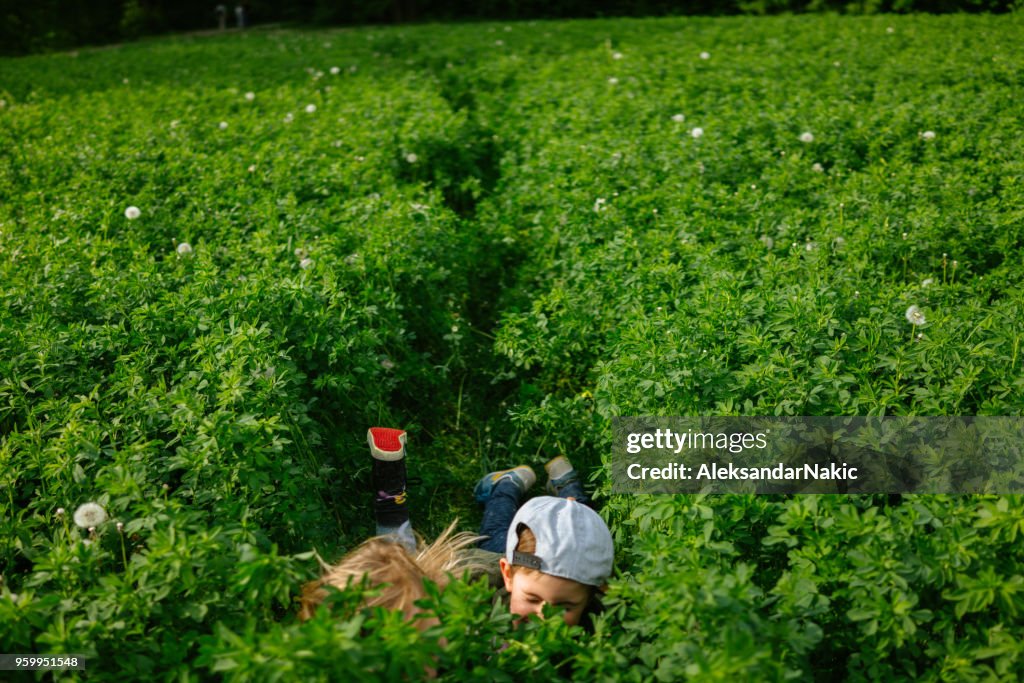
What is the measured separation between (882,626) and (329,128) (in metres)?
5.41

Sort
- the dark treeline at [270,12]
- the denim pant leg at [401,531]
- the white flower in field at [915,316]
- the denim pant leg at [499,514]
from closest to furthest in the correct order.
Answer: the white flower in field at [915,316], the denim pant leg at [401,531], the denim pant leg at [499,514], the dark treeline at [270,12]

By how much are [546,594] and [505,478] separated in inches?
37.0

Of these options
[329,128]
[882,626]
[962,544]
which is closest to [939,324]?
[962,544]

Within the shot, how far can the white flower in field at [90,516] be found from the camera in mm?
2162

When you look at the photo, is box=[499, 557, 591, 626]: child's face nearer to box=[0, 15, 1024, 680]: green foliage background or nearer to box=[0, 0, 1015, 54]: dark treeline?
box=[0, 15, 1024, 680]: green foliage background

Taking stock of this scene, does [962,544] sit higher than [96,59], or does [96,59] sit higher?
[96,59]

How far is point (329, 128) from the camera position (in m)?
6.16

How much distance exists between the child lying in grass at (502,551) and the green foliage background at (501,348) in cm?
14

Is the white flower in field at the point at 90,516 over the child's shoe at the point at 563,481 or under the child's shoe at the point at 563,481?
over

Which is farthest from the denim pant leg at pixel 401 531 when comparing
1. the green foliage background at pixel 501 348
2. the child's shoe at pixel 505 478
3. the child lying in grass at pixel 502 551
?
the child's shoe at pixel 505 478

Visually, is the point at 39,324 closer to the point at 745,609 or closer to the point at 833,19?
the point at 745,609

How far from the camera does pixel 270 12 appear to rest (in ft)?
82.2

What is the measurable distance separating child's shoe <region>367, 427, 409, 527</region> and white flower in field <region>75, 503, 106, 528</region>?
1.14 m

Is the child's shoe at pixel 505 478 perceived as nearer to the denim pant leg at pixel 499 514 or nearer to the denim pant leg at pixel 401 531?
the denim pant leg at pixel 499 514
